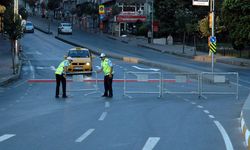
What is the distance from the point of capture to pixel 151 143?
12320mm

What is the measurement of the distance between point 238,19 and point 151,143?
144ft

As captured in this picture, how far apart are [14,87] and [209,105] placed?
1199cm

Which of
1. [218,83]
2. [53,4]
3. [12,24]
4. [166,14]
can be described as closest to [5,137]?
[218,83]

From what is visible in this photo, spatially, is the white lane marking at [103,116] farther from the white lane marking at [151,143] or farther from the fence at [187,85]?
the fence at [187,85]

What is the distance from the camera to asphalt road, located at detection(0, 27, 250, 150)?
1240cm

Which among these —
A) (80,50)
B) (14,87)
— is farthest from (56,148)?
(80,50)

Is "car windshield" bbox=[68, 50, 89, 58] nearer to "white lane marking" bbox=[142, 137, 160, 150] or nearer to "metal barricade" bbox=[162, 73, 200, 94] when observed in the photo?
"metal barricade" bbox=[162, 73, 200, 94]

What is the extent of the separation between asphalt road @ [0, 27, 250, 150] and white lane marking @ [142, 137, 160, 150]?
Result: 0.02 metres

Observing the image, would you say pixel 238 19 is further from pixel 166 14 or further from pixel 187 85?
pixel 166 14

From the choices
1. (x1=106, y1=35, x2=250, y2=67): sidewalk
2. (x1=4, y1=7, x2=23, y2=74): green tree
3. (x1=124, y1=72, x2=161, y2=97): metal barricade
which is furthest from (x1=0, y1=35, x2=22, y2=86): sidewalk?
(x1=106, y1=35, x2=250, y2=67): sidewalk

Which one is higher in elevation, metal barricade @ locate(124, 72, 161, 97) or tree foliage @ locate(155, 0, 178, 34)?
tree foliage @ locate(155, 0, 178, 34)

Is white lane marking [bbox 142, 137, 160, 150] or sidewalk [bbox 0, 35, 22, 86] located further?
sidewalk [bbox 0, 35, 22, 86]

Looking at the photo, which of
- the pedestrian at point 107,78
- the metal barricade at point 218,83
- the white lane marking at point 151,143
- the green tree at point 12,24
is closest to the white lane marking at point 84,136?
the white lane marking at point 151,143

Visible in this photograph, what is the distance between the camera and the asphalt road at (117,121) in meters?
12.4
